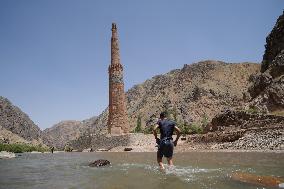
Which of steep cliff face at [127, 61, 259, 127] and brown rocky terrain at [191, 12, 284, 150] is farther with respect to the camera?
steep cliff face at [127, 61, 259, 127]

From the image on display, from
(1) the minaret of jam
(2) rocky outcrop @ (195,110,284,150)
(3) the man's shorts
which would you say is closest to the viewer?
(3) the man's shorts

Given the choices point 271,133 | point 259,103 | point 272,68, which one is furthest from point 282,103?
point 271,133

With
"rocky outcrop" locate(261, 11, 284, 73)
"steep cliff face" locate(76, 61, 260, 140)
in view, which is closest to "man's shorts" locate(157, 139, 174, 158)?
"rocky outcrop" locate(261, 11, 284, 73)

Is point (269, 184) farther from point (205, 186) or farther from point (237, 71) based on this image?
point (237, 71)

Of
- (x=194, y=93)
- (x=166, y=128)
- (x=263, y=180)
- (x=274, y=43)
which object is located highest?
(x=194, y=93)

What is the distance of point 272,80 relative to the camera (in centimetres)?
5438

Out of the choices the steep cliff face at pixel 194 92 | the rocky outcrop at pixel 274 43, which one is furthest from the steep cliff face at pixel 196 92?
the rocky outcrop at pixel 274 43

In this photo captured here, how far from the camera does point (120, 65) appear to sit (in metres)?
72.1

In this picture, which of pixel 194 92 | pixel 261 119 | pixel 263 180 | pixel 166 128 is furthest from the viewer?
pixel 194 92

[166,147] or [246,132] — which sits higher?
[246,132]

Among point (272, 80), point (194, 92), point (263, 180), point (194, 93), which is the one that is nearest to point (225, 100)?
point (194, 93)

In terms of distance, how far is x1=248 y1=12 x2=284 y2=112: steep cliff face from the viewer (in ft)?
159

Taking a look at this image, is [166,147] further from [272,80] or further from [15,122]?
[15,122]

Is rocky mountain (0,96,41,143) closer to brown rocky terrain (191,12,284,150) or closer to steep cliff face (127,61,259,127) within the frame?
steep cliff face (127,61,259,127)
